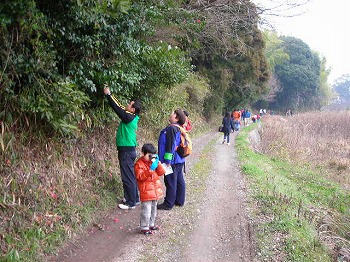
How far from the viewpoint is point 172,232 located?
5.05m

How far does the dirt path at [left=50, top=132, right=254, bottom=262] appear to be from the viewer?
429cm

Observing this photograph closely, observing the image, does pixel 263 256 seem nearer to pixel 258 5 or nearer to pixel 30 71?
pixel 30 71

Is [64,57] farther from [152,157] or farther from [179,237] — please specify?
[179,237]

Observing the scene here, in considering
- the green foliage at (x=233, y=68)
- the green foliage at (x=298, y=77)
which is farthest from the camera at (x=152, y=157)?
the green foliage at (x=298, y=77)

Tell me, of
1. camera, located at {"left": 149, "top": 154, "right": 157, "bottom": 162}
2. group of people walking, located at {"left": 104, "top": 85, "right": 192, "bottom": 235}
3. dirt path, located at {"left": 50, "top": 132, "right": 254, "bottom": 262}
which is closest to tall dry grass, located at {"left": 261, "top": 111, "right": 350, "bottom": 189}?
dirt path, located at {"left": 50, "top": 132, "right": 254, "bottom": 262}

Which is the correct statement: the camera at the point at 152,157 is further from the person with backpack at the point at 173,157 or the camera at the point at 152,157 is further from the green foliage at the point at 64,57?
the green foliage at the point at 64,57

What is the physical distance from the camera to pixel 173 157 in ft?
18.7

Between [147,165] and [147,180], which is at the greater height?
[147,165]

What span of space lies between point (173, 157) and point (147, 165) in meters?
1.04

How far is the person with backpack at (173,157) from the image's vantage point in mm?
5434

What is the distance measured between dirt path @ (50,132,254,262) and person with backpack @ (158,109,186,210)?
0.21m

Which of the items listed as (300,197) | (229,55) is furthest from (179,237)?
(229,55)

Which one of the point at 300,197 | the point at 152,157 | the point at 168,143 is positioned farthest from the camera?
the point at 300,197

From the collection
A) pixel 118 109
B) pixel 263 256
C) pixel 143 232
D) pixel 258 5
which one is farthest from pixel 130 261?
pixel 258 5
